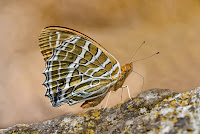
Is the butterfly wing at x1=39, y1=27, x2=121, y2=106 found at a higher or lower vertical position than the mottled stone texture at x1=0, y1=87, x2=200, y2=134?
higher

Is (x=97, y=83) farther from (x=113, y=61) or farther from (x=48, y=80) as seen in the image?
(x=48, y=80)

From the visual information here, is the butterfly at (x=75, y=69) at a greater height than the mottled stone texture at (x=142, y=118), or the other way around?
the butterfly at (x=75, y=69)

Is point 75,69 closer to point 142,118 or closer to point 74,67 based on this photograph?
point 74,67

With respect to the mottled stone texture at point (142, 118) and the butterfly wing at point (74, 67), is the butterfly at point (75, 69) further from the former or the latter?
the mottled stone texture at point (142, 118)

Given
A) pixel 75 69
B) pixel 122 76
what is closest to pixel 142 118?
pixel 122 76

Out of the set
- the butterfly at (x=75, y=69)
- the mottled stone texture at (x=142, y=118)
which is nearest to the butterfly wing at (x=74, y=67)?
the butterfly at (x=75, y=69)

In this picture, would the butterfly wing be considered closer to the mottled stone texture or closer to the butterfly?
the butterfly

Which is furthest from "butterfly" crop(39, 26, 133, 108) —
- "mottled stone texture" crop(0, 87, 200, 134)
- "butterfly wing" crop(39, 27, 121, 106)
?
"mottled stone texture" crop(0, 87, 200, 134)
